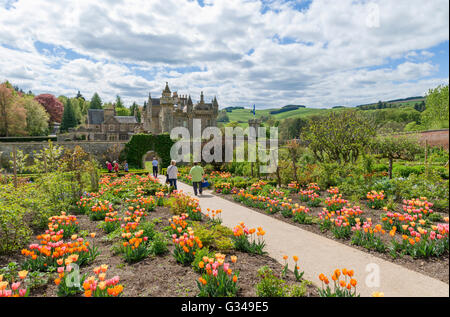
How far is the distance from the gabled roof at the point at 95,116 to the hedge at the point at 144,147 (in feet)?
117

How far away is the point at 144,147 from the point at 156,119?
24080mm

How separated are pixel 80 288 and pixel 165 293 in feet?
3.75

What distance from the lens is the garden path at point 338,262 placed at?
137 inches

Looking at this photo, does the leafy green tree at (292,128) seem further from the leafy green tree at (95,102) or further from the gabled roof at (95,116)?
the leafy green tree at (95,102)

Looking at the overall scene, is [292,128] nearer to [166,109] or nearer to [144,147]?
[166,109]

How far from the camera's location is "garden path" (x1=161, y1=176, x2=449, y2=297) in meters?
3.47

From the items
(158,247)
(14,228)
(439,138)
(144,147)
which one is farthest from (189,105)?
(439,138)

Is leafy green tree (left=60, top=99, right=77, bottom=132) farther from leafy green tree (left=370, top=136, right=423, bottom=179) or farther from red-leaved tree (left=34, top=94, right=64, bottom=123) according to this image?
leafy green tree (left=370, top=136, right=423, bottom=179)

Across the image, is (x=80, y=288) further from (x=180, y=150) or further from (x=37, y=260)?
(x=180, y=150)

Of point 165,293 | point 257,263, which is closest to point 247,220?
point 257,263

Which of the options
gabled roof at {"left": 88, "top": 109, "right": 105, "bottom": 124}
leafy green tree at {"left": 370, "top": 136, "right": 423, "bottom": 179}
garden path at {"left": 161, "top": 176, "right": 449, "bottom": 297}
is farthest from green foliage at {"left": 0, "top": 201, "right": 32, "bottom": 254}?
gabled roof at {"left": 88, "top": 109, "right": 105, "bottom": 124}

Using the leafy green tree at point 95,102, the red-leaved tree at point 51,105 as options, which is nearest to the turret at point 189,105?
the red-leaved tree at point 51,105

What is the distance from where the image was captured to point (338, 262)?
171 inches
